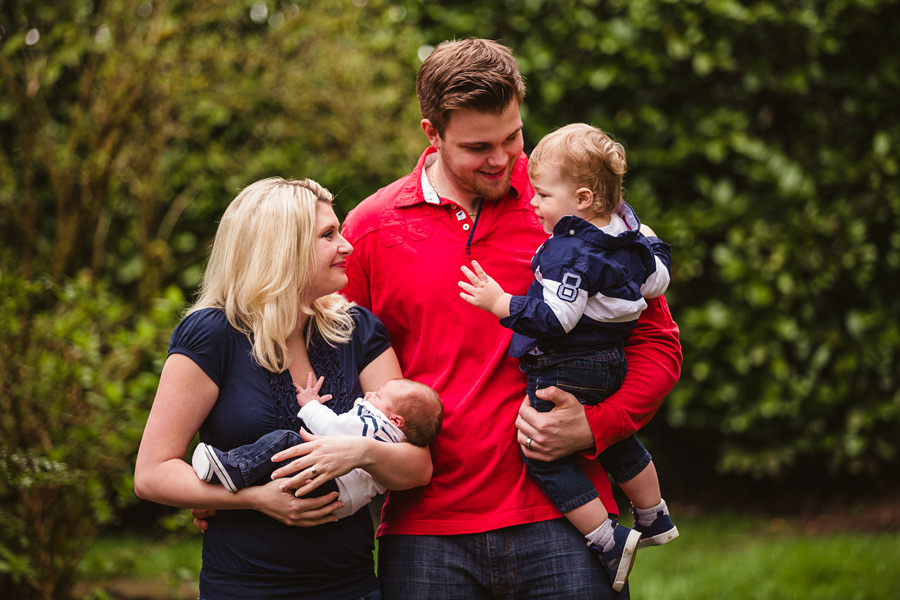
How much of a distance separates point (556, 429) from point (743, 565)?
286 centimetres

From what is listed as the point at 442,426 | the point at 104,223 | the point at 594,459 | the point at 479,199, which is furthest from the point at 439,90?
the point at 104,223

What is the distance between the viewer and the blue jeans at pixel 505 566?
228 cm

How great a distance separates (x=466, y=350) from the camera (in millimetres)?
2445

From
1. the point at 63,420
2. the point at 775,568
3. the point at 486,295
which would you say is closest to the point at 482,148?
the point at 486,295

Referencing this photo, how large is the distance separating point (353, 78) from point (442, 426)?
3349 millimetres

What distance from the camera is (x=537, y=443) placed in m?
2.28

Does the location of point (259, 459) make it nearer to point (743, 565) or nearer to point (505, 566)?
point (505, 566)

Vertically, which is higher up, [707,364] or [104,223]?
[104,223]

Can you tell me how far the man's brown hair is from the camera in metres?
2.35

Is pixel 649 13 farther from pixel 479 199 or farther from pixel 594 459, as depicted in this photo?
pixel 594 459

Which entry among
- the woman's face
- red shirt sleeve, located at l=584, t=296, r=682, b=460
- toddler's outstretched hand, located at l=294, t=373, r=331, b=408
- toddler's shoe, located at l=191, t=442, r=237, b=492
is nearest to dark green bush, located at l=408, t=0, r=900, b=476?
red shirt sleeve, located at l=584, t=296, r=682, b=460

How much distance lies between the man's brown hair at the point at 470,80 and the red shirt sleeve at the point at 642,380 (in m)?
0.73

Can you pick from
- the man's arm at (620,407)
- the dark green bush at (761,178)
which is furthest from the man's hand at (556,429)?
the dark green bush at (761,178)

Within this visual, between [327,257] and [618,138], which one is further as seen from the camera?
[618,138]
